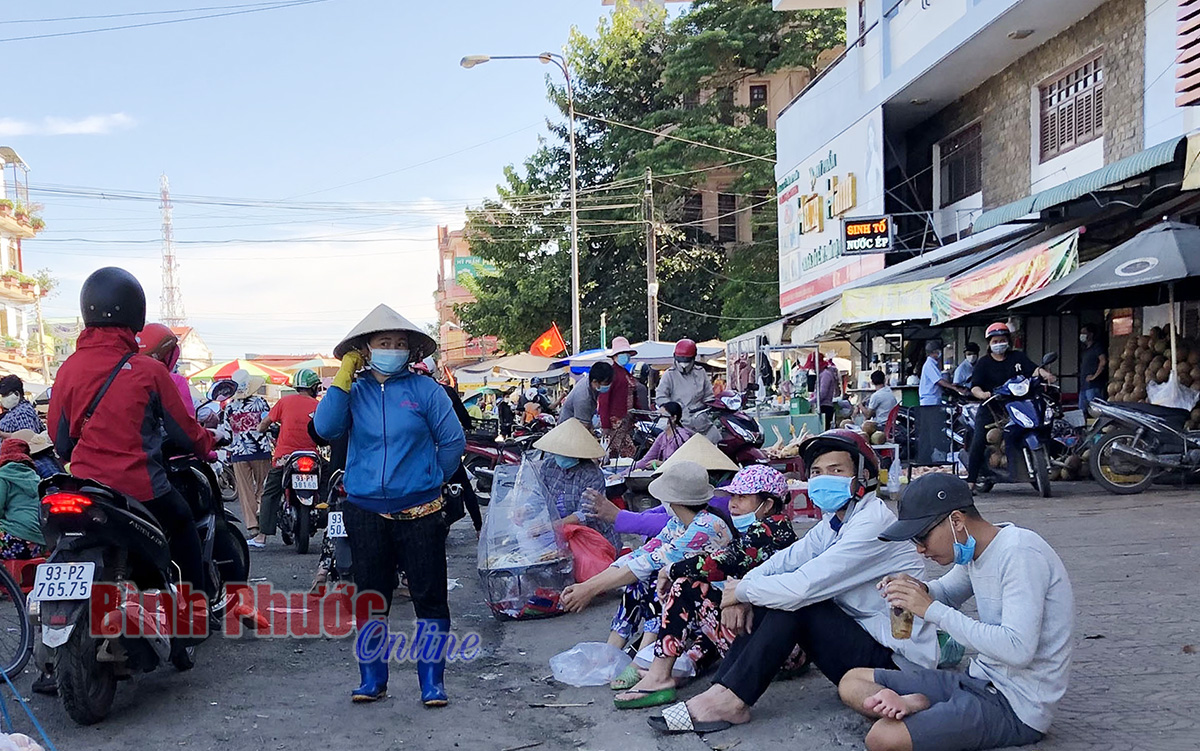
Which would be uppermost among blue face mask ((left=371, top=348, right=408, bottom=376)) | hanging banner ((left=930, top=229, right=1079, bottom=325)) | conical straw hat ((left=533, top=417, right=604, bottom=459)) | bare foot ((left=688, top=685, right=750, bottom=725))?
hanging banner ((left=930, top=229, right=1079, bottom=325))

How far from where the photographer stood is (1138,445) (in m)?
10.2

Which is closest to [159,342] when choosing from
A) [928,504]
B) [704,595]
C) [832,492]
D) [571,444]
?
[571,444]

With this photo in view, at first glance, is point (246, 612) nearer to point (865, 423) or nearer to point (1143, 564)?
point (1143, 564)

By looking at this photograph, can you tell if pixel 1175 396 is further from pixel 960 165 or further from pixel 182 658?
pixel 182 658

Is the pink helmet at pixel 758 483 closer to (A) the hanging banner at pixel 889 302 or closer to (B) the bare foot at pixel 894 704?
(B) the bare foot at pixel 894 704

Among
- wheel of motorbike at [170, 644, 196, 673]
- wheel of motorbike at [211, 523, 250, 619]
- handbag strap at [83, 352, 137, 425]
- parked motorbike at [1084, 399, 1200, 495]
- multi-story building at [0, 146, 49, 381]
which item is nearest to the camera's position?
handbag strap at [83, 352, 137, 425]

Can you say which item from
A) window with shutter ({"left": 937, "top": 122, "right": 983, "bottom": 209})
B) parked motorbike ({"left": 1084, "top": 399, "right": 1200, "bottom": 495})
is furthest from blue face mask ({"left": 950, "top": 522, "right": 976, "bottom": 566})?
window with shutter ({"left": 937, "top": 122, "right": 983, "bottom": 209})

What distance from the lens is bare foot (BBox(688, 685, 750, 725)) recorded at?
419 cm

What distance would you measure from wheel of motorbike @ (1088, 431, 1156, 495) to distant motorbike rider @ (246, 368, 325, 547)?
7.67 meters

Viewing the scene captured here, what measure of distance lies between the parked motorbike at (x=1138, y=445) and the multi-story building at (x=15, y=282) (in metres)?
43.4

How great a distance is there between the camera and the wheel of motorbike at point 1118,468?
10281mm

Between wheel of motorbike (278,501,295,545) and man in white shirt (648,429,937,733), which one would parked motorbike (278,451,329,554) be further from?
man in white shirt (648,429,937,733)

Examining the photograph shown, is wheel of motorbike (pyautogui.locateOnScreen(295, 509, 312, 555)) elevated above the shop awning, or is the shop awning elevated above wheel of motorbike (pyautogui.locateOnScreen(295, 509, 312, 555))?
the shop awning

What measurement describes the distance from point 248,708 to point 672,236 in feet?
93.9
